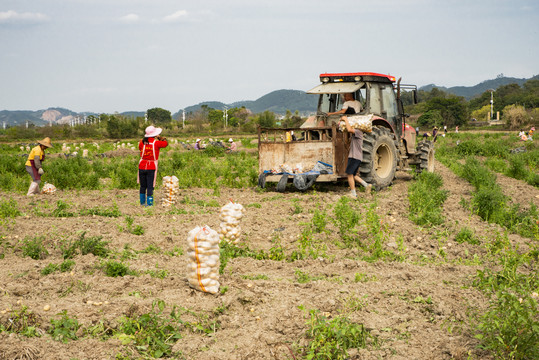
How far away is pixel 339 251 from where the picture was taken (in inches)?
251

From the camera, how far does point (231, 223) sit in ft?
21.1

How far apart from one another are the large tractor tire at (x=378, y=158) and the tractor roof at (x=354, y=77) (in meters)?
1.21

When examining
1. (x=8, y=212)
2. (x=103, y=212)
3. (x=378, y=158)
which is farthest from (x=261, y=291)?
(x=378, y=158)

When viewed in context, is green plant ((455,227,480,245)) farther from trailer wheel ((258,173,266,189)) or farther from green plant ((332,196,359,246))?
trailer wheel ((258,173,266,189))

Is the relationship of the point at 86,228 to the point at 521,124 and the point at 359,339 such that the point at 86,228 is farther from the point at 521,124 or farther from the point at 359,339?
the point at 521,124

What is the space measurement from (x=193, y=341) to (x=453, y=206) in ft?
21.6

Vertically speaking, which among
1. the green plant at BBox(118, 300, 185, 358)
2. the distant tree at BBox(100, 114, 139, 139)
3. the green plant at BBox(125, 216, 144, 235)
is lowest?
the green plant at BBox(118, 300, 185, 358)

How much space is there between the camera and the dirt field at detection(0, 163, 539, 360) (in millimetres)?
3674

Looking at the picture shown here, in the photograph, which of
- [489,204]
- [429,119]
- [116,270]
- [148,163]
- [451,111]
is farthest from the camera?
[451,111]

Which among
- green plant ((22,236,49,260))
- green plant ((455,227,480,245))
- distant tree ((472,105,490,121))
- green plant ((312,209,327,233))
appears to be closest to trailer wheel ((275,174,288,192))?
green plant ((312,209,327,233))

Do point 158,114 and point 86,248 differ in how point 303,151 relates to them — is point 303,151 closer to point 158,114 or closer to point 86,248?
point 86,248

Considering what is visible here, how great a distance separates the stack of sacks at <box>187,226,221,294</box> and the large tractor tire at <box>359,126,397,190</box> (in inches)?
248

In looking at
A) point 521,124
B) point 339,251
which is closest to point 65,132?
point 521,124

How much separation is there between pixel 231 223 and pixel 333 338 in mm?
2947
